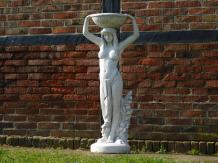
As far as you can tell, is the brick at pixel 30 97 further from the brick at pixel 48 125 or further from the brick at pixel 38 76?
the brick at pixel 48 125

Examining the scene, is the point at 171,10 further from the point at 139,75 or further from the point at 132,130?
the point at 132,130

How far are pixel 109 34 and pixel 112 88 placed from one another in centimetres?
70

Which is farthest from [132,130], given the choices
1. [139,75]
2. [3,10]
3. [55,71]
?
[3,10]

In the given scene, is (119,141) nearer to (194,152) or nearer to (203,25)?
(194,152)

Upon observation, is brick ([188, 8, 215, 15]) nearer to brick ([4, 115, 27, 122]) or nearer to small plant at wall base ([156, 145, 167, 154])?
small plant at wall base ([156, 145, 167, 154])

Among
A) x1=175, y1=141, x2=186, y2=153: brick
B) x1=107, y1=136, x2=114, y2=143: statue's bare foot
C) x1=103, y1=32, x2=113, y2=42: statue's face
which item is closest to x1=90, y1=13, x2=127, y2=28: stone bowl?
x1=103, y1=32, x2=113, y2=42: statue's face

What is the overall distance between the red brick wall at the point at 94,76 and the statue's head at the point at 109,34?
4.07ft

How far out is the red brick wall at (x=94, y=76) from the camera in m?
7.77

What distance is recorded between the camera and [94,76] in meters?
8.20

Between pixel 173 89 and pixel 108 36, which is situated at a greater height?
pixel 108 36

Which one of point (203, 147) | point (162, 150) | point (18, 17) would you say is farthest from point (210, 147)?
point (18, 17)

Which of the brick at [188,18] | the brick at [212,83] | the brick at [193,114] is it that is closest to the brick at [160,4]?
the brick at [188,18]

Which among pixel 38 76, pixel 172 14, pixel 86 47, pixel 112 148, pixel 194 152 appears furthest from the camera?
pixel 38 76

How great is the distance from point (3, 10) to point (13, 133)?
79.2 inches
